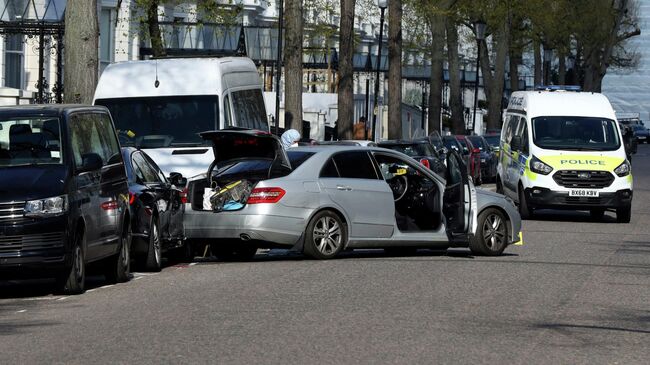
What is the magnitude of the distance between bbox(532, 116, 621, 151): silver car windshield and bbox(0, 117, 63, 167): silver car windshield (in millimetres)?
15026

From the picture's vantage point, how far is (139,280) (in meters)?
16.2

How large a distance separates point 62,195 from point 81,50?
31.7 feet

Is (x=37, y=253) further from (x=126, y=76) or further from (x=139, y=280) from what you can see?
(x=126, y=76)

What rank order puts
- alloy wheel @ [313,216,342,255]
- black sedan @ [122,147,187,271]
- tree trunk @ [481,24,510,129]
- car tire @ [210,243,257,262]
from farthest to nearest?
tree trunk @ [481,24,510,129] < car tire @ [210,243,257,262] < alloy wheel @ [313,216,342,255] < black sedan @ [122,147,187,271]

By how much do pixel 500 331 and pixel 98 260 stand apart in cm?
532

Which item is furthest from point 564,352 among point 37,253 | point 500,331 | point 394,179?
point 394,179

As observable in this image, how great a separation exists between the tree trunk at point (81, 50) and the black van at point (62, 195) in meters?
6.88

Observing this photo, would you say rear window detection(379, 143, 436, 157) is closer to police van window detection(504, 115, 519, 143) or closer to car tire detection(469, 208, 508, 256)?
police van window detection(504, 115, 519, 143)

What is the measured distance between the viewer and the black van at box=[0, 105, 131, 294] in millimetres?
13719

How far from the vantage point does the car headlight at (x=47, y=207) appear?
45.0ft

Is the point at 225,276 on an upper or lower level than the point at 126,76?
lower

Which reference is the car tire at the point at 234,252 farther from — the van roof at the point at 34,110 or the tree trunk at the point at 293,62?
the tree trunk at the point at 293,62

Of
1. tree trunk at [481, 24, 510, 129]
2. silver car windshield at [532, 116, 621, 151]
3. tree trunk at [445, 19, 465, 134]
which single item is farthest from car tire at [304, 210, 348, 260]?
tree trunk at [481, 24, 510, 129]

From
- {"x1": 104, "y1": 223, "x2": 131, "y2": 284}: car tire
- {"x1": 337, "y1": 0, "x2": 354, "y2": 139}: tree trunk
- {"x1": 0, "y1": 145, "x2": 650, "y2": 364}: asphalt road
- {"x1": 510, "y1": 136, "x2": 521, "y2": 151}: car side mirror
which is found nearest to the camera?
{"x1": 0, "y1": 145, "x2": 650, "y2": 364}: asphalt road
